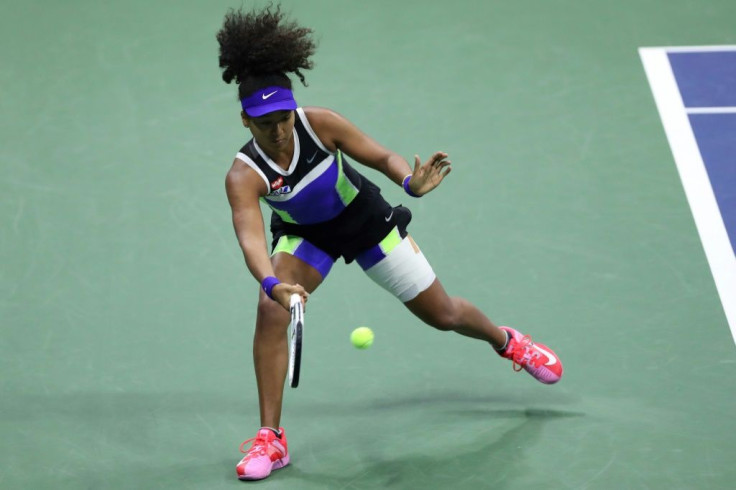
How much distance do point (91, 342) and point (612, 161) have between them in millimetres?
3591

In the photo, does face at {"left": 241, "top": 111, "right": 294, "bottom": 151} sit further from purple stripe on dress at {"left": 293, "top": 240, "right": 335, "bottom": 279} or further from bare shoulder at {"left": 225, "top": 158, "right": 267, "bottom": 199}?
purple stripe on dress at {"left": 293, "top": 240, "right": 335, "bottom": 279}

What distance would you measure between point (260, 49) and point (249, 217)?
723mm

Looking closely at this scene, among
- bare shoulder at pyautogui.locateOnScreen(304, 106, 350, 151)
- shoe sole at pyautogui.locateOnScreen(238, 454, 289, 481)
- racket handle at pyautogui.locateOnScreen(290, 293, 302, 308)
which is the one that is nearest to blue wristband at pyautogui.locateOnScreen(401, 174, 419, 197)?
bare shoulder at pyautogui.locateOnScreen(304, 106, 350, 151)

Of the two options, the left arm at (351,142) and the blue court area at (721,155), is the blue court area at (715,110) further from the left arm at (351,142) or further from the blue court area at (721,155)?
the left arm at (351,142)

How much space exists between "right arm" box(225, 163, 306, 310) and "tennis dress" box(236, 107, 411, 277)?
0.18ft

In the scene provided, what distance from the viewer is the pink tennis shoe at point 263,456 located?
5.28 meters

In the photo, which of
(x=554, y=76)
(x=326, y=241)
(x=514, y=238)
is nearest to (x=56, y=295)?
(x=326, y=241)

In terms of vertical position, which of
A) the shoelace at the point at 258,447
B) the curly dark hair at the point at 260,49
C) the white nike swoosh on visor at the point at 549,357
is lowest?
the shoelace at the point at 258,447

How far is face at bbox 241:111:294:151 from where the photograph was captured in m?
4.98

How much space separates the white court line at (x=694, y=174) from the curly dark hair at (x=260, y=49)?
2.88 metres

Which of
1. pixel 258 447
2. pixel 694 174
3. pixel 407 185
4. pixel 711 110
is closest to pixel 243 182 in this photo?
pixel 407 185

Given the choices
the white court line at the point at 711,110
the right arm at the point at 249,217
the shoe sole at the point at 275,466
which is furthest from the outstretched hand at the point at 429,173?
the white court line at the point at 711,110

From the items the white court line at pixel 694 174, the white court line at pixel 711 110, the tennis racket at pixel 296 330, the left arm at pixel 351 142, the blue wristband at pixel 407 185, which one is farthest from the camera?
the white court line at pixel 711 110

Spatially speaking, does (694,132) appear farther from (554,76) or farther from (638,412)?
(638,412)
